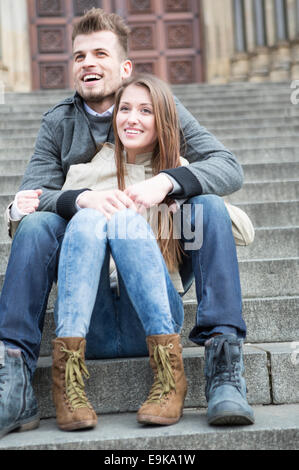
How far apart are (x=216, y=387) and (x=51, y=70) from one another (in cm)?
667

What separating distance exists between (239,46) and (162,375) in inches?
271

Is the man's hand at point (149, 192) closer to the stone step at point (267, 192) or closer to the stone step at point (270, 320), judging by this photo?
the stone step at point (270, 320)

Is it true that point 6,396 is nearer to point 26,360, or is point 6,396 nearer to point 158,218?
point 26,360

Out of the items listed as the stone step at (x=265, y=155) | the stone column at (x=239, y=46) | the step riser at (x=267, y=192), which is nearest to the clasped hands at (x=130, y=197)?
the step riser at (x=267, y=192)

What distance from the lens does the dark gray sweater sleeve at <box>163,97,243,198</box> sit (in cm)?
167

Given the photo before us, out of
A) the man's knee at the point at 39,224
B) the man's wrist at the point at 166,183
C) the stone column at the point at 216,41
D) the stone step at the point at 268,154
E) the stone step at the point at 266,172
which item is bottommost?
the man's knee at the point at 39,224

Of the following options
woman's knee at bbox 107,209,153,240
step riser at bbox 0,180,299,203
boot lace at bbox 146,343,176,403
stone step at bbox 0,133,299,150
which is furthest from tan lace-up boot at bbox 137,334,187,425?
stone step at bbox 0,133,299,150

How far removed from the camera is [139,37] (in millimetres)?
7680

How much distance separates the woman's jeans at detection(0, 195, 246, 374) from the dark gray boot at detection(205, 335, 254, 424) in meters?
0.04

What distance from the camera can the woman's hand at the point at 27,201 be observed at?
67.1 inches

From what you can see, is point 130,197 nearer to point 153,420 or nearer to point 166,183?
point 166,183

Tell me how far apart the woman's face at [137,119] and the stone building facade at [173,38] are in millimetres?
Result: 5941
